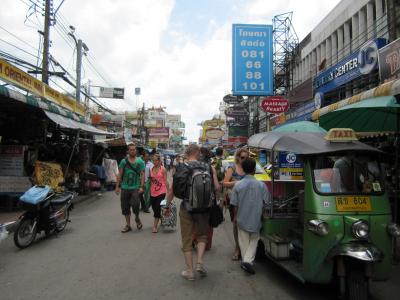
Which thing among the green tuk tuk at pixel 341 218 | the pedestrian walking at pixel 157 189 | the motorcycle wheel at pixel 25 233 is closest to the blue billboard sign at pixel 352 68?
the pedestrian walking at pixel 157 189

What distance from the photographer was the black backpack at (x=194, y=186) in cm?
521

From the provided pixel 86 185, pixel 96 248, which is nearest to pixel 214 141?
pixel 86 185

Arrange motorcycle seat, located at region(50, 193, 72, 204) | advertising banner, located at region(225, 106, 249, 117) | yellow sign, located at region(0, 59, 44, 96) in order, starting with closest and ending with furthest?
motorcycle seat, located at region(50, 193, 72, 204)
yellow sign, located at region(0, 59, 44, 96)
advertising banner, located at region(225, 106, 249, 117)

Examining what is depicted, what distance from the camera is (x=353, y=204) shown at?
169 inches

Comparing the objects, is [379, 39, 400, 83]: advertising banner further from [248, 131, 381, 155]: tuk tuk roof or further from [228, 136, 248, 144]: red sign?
[228, 136, 248, 144]: red sign

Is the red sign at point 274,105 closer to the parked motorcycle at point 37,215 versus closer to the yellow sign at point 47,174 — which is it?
the yellow sign at point 47,174

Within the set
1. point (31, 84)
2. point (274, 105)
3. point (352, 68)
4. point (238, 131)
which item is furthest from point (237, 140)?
point (31, 84)

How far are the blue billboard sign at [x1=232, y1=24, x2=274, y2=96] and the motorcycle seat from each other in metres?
11.5

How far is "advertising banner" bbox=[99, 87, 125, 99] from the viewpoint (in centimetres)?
3131

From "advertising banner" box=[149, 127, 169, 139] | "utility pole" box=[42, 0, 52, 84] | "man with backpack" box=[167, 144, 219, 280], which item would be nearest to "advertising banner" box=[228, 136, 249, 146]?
"utility pole" box=[42, 0, 52, 84]

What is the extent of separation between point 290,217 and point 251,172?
845mm

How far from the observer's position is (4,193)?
11164 mm

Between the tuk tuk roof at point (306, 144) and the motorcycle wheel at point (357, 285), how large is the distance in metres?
1.33

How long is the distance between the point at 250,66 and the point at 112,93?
52.2ft
